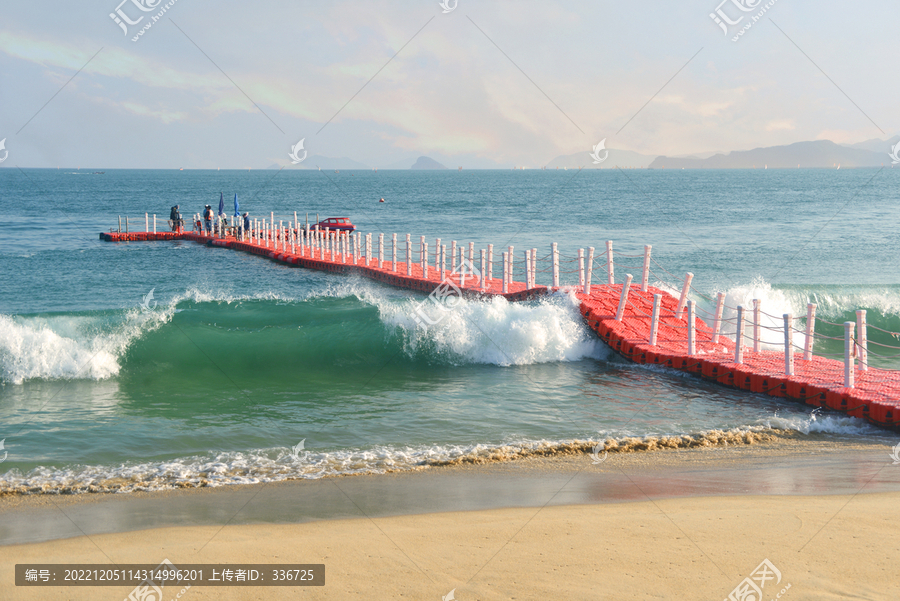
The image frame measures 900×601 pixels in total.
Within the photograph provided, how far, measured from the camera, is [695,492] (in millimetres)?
8117

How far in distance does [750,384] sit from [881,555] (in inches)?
269

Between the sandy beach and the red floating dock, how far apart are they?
1951mm

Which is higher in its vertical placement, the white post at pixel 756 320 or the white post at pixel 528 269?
the white post at pixel 528 269

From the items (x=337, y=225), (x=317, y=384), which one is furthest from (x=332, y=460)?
(x=337, y=225)

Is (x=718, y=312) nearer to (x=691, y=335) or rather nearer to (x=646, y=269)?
(x=691, y=335)

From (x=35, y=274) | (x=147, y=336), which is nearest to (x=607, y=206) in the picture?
(x=35, y=274)

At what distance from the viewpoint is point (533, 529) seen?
275 inches

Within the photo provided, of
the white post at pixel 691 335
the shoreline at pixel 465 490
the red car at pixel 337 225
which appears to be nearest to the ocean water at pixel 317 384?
the shoreline at pixel 465 490

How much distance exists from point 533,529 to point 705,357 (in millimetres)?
8510

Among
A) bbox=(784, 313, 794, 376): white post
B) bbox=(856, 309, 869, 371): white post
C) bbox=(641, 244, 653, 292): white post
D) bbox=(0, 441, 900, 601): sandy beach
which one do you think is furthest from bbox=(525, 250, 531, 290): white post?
bbox=(0, 441, 900, 601): sandy beach

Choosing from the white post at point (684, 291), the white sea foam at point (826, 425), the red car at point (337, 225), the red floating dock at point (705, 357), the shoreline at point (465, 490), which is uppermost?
the red car at point (337, 225)

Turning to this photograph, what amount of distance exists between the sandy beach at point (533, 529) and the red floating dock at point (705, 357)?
6.40 ft

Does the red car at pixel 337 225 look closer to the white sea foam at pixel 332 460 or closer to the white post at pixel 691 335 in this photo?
the white post at pixel 691 335

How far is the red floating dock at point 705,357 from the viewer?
11.2m
